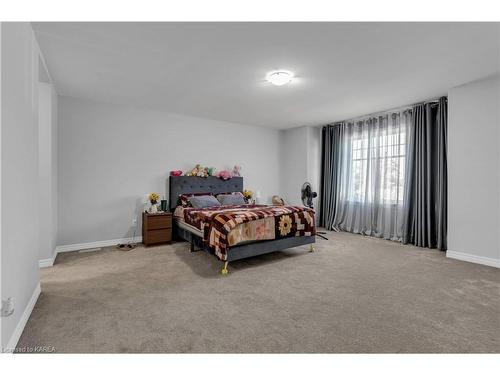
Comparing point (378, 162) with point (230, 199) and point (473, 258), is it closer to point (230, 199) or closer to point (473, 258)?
point (473, 258)

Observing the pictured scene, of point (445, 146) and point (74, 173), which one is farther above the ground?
point (445, 146)

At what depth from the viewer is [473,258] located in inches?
137

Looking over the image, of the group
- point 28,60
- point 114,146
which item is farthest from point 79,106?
point 28,60

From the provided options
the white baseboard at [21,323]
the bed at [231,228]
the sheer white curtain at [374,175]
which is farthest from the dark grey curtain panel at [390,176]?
the white baseboard at [21,323]

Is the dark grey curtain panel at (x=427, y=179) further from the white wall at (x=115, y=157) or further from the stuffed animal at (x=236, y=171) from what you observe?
the white wall at (x=115, y=157)

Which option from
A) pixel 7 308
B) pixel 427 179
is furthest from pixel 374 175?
pixel 7 308

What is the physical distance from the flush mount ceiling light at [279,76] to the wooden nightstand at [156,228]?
2844mm

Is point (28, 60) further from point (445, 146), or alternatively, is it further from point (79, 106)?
point (445, 146)

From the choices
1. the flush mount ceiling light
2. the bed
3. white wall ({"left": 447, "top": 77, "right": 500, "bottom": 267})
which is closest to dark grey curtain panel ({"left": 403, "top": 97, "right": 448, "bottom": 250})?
white wall ({"left": 447, "top": 77, "right": 500, "bottom": 267})

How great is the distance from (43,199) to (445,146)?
19.9 ft

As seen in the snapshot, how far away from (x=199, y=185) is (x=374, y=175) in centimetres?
365

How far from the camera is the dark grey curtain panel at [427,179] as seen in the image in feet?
13.4

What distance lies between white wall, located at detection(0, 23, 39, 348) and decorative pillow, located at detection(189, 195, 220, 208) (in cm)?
249

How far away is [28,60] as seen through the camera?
2.22 meters
